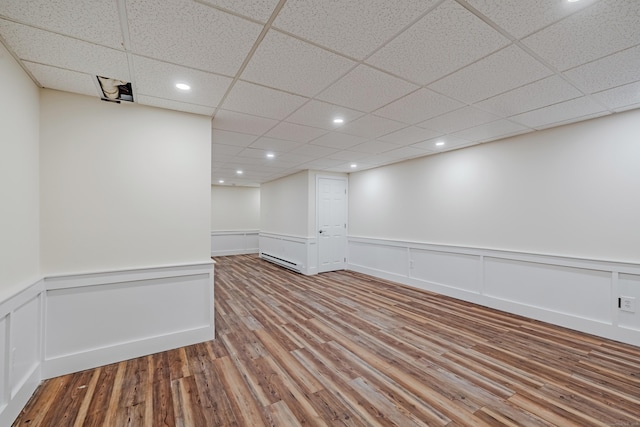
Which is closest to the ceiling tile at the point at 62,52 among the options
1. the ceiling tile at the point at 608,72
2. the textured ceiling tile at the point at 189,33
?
the textured ceiling tile at the point at 189,33

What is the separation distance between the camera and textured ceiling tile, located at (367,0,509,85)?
150cm

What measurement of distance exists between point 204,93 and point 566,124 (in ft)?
13.8

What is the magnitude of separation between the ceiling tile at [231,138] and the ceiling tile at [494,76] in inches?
96.8

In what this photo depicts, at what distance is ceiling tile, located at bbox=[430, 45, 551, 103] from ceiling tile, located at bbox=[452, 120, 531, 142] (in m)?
0.98

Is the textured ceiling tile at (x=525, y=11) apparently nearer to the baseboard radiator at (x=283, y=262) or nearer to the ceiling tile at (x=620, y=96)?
the ceiling tile at (x=620, y=96)

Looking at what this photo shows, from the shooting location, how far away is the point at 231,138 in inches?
148

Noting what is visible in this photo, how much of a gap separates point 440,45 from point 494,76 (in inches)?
28.6

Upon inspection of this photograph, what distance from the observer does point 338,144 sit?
407 cm

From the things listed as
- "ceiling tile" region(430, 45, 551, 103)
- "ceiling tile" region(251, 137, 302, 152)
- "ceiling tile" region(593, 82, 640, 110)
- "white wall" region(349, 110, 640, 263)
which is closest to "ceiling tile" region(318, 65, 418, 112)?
"ceiling tile" region(430, 45, 551, 103)

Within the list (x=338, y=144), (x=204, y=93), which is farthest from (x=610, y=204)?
(x=204, y=93)

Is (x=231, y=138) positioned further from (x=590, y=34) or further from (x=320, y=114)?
(x=590, y=34)

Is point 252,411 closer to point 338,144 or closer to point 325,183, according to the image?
point 338,144

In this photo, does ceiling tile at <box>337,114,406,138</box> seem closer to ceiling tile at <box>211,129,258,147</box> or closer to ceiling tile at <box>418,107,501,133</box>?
ceiling tile at <box>418,107,501,133</box>

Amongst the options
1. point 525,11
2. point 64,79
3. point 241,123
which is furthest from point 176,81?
point 525,11
